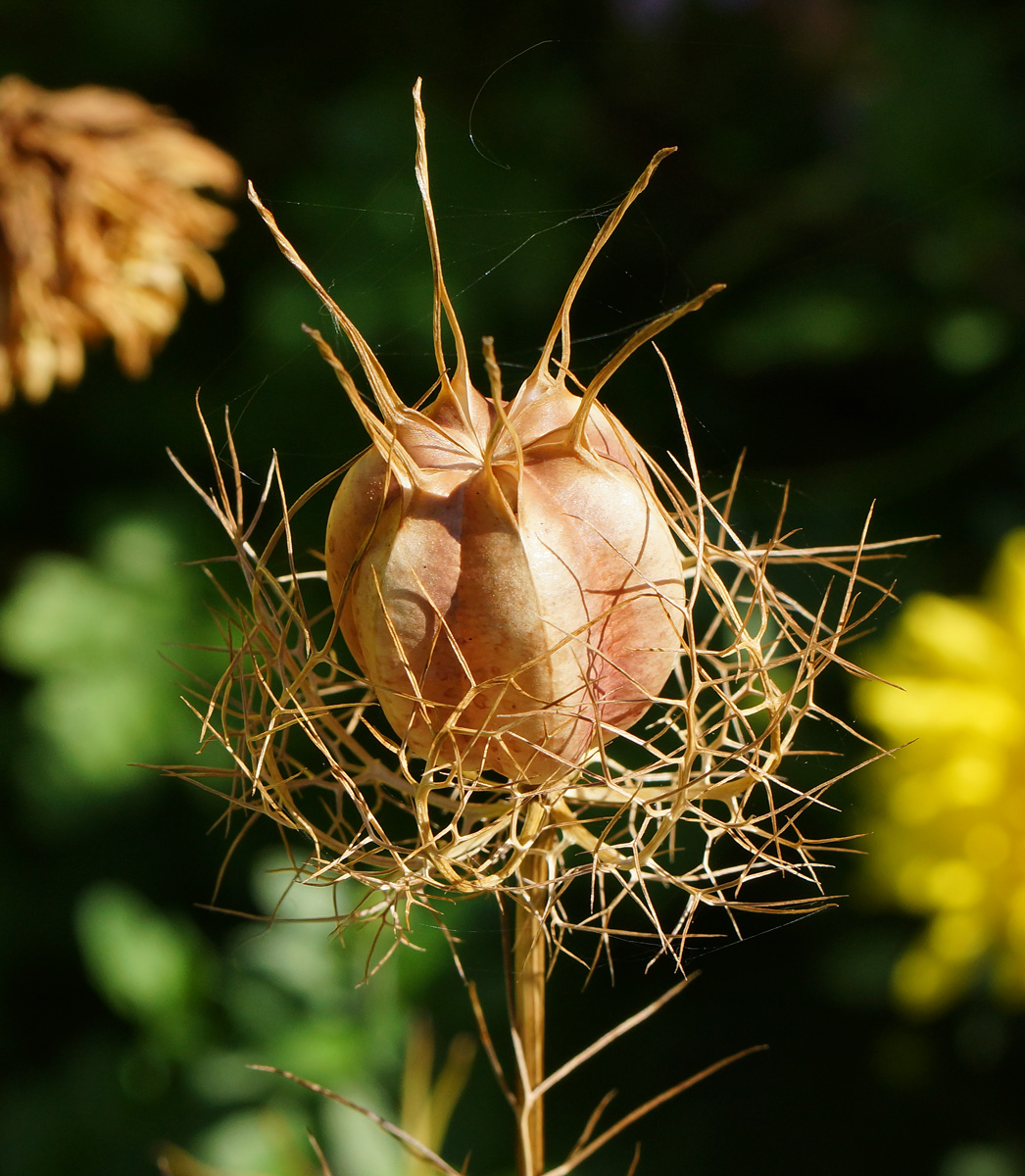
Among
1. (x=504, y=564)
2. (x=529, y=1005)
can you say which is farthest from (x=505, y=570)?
(x=529, y=1005)

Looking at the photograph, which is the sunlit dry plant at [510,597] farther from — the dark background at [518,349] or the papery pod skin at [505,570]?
the dark background at [518,349]

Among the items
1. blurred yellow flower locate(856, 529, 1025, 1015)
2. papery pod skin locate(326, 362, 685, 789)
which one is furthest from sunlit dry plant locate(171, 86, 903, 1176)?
blurred yellow flower locate(856, 529, 1025, 1015)

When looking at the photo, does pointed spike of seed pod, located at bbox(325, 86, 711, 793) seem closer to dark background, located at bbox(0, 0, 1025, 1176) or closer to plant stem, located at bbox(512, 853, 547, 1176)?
plant stem, located at bbox(512, 853, 547, 1176)

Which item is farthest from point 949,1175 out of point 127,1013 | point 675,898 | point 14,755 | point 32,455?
point 32,455

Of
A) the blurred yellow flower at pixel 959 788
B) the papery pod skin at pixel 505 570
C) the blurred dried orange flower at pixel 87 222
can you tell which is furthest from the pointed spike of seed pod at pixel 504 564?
the blurred yellow flower at pixel 959 788

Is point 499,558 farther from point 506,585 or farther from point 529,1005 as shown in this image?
point 529,1005

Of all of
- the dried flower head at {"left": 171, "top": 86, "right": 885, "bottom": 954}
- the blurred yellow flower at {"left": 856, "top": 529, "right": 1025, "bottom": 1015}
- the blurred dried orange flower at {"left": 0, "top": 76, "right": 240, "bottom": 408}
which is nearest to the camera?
the dried flower head at {"left": 171, "top": 86, "right": 885, "bottom": 954}
